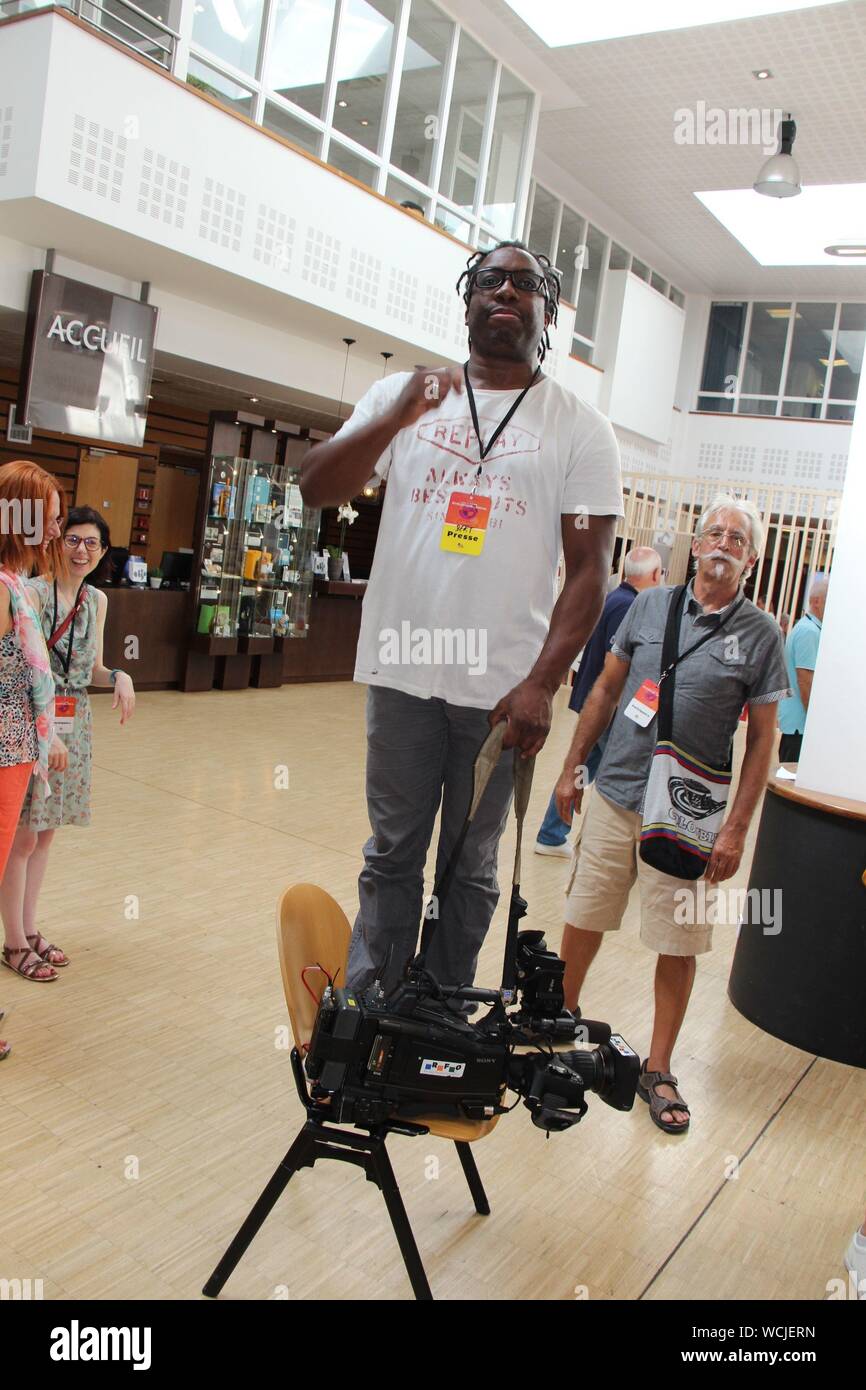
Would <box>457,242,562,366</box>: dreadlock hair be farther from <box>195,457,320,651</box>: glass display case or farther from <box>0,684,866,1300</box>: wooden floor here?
<box>195,457,320,651</box>: glass display case

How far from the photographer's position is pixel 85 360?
7.45 metres

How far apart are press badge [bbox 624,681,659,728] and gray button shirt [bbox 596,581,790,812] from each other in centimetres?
2

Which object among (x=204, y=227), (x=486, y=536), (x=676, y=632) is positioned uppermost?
(x=204, y=227)

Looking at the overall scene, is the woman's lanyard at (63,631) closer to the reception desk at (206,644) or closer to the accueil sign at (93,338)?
the accueil sign at (93,338)

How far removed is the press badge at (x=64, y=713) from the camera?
3178mm

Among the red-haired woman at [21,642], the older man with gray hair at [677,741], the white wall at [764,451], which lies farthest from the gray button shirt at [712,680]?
the white wall at [764,451]

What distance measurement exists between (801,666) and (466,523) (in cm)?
378

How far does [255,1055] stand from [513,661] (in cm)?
147

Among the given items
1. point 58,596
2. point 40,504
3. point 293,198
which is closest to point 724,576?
point 40,504

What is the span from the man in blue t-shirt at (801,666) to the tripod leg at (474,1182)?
3.19m

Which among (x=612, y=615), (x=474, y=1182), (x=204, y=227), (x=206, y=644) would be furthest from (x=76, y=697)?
(x=206, y=644)

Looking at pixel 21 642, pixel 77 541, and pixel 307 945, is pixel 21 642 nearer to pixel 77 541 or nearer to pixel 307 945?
pixel 77 541
